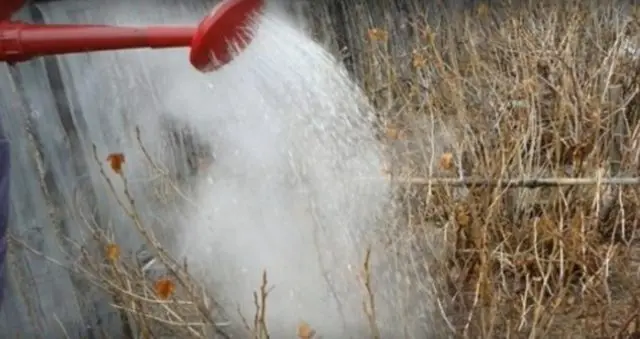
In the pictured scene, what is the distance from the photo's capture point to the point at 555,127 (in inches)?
131

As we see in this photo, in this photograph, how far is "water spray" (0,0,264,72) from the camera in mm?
1625

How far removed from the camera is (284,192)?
257cm

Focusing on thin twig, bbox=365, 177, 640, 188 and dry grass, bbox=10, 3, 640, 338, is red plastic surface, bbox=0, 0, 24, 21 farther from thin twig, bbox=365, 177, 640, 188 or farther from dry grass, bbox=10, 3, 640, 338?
thin twig, bbox=365, 177, 640, 188

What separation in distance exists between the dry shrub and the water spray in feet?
2.86

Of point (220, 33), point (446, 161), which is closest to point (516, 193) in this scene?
point (446, 161)

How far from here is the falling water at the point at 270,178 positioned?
238cm

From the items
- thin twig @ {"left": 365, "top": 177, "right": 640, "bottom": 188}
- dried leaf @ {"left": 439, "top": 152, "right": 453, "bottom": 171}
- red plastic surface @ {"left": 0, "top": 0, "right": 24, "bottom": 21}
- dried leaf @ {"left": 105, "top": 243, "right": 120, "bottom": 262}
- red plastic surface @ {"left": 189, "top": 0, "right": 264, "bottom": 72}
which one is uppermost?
red plastic surface @ {"left": 0, "top": 0, "right": 24, "bottom": 21}

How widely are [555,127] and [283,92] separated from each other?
1.37 metres

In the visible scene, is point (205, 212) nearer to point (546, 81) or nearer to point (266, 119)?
point (266, 119)

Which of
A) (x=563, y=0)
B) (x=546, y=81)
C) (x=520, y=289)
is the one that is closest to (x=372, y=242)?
(x=520, y=289)

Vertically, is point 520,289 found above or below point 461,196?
below

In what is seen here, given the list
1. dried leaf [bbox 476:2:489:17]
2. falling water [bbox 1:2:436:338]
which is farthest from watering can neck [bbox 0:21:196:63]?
dried leaf [bbox 476:2:489:17]

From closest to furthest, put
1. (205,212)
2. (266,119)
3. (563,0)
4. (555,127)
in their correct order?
1. (266,119)
2. (205,212)
3. (555,127)
4. (563,0)

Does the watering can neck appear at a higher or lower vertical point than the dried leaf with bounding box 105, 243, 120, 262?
higher
